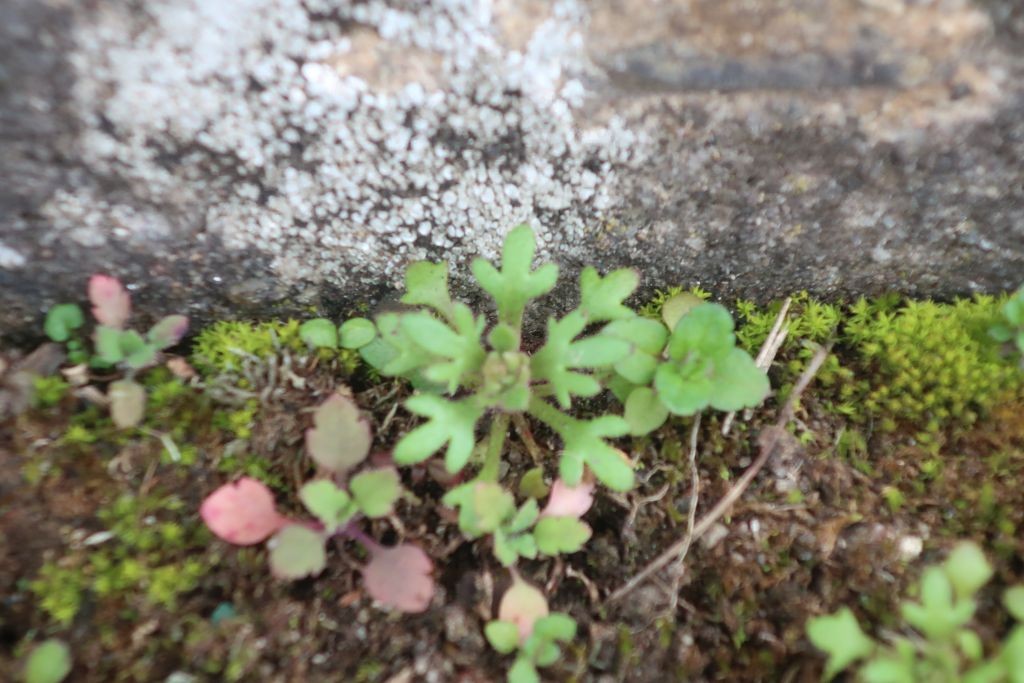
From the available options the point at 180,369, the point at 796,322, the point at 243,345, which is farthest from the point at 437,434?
the point at 796,322

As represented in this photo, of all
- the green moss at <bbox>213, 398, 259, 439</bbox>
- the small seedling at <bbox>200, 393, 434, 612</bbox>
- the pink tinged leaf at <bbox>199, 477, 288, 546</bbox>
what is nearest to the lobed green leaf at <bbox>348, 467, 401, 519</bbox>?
the small seedling at <bbox>200, 393, 434, 612</bbox>

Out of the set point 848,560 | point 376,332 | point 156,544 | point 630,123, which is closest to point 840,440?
point 848,560

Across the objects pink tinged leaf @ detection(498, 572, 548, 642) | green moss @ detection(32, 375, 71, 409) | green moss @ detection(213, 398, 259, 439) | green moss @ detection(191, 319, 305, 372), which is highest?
green moss @ detection(191, 319, 305, 372)

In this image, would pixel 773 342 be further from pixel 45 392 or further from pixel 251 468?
pixel 45 392

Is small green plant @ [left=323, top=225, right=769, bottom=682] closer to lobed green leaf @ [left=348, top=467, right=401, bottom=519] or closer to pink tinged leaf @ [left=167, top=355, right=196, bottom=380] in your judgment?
lobed green leaf @ [left=348, top=467, right=401, bottom=519]

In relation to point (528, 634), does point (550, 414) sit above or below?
above

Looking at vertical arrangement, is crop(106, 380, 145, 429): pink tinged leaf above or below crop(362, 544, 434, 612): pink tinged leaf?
above
